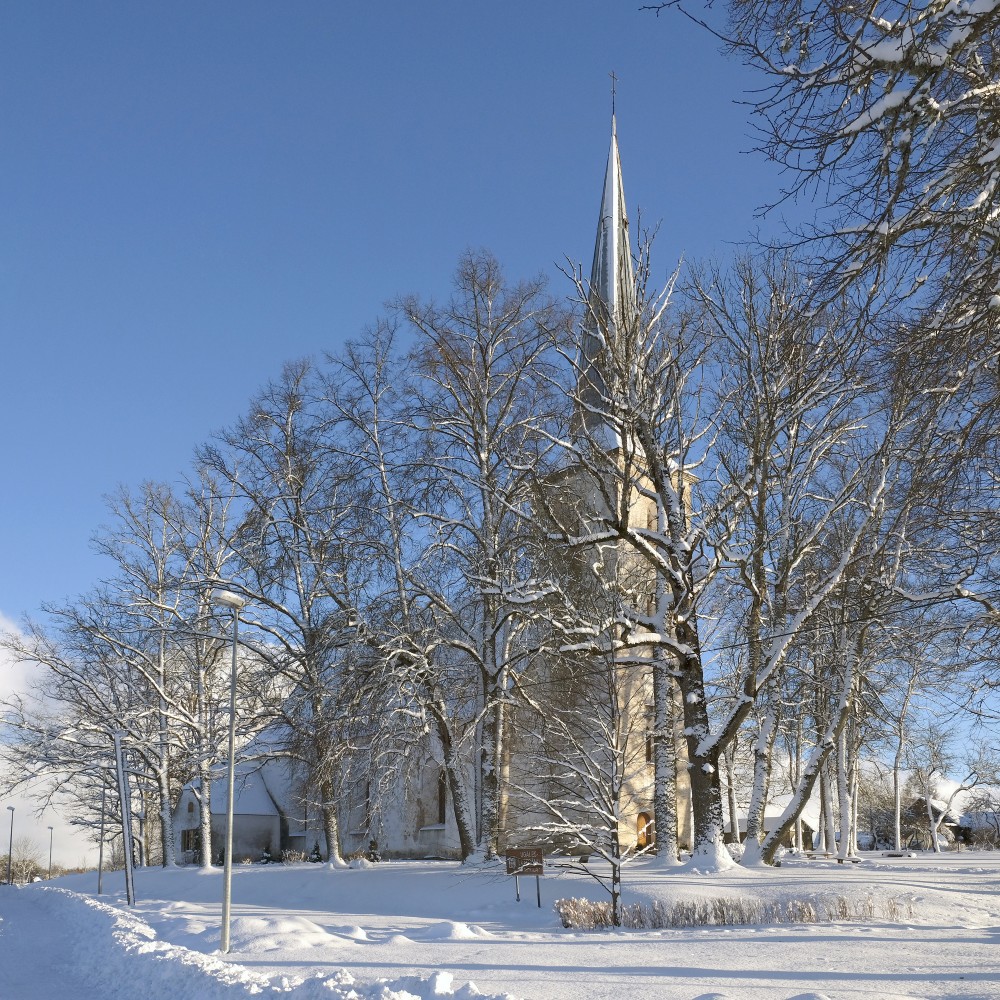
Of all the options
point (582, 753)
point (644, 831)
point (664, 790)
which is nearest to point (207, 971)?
point (582, 753)

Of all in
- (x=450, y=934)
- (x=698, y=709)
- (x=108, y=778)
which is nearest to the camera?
(x=450, y=934)

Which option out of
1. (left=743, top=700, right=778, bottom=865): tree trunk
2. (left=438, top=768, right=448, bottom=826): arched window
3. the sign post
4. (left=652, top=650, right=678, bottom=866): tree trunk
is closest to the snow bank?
the sign post

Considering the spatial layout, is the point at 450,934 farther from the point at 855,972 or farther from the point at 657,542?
the point at 657,542

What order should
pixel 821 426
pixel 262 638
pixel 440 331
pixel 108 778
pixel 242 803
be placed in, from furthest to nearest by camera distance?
pixel 242 803 → pixel 108 778 → pixel 262 638 → pixel 440 331 → pixel 821 426

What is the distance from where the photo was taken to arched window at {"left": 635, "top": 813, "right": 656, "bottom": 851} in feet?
119

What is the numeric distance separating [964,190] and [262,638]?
26.4m

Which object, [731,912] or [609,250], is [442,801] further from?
[731,912]

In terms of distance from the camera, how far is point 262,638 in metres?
31.7

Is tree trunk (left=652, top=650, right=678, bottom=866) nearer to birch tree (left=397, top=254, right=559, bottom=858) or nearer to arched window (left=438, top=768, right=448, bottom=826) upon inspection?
birch tree (left=397, top=254, right=559, bottom=858)

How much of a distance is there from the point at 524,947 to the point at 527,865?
612 centimetres

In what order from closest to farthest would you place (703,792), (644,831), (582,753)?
(582,753)
(703,792)
(644,831)

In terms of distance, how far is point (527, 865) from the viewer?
20406mm

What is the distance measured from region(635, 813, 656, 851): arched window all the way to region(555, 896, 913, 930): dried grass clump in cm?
1968

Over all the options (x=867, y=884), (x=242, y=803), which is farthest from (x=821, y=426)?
(x=242, y=803)
